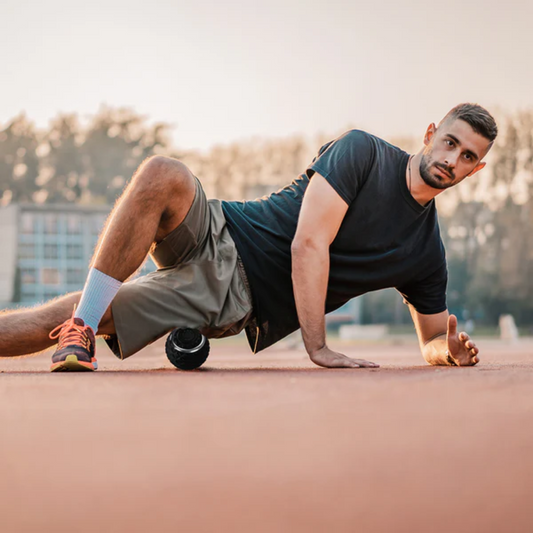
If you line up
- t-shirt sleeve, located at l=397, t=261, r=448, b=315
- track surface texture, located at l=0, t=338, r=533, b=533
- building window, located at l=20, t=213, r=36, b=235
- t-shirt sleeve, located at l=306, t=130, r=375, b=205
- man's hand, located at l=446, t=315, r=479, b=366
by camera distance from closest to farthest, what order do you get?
track surface texture, located at l=0, t=338, r=533, b=533 → t-shirt sleeve, located at l=306, t=130, r=375, b=205 → man's hand, located at l=446, t=315, r=479, b=366 → t-shirt sleeve, located at l=397, t=261, r=448, b=315 → building window, located at l=20, t=213, r=36, b=235

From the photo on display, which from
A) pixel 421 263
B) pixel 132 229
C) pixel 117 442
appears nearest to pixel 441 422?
pixel 117 442

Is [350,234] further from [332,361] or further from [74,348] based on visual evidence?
[74,348]

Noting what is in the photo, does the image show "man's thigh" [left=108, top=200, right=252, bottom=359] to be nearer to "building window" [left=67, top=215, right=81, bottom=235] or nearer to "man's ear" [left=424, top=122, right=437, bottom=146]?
"man's ear" [left=424, top=122, right=437, bottom=146]

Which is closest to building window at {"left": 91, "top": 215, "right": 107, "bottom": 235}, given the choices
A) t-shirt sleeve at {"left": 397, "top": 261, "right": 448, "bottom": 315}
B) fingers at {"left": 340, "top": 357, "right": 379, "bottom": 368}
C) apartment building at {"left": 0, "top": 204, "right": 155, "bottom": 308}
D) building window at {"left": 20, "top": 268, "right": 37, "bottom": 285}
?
apartment building at {"left": 0, "top": 204, "right": 155, "bottom": 308}

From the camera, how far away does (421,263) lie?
154 inches

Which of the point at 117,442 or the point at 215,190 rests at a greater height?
the point at 117,442

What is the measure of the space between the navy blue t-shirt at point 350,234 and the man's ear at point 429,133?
134 mm

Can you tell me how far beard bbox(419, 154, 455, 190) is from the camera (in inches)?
139

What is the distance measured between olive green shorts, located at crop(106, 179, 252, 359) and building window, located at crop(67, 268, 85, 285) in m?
28.8

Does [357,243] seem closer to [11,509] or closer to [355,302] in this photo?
[11,509]

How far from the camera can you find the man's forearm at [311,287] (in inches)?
133

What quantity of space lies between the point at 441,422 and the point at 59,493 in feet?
2.81

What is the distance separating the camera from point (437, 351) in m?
3.96

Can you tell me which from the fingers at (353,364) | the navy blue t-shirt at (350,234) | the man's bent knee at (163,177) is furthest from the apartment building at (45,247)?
the fingers at (353,364)
